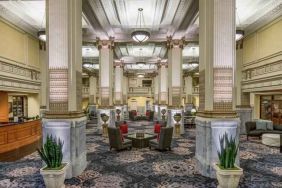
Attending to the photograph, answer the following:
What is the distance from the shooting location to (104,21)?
884 cm

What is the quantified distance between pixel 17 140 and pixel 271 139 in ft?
Answer: 29.2

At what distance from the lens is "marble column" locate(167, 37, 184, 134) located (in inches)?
411

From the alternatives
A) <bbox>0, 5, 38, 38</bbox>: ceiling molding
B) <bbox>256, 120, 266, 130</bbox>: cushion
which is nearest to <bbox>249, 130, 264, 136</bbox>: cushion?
<bbox>256, 120, 266, 130</bbox>: cushion

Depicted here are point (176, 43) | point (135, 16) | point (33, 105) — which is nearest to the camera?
point (135, 16)

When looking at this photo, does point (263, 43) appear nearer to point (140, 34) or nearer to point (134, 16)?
point (140, 34)

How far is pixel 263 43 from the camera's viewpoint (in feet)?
30.2

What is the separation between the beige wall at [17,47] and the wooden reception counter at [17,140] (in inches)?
97.8

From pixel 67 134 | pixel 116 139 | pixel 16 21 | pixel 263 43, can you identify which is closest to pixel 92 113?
pixel 16 21

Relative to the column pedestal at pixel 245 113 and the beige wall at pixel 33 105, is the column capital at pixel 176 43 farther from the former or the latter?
the beige wall at pixel 33 105

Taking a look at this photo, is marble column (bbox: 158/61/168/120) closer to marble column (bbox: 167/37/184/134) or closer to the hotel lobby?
the hotel lobby

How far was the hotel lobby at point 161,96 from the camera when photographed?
468 cm

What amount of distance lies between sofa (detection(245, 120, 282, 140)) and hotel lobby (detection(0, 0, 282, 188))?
45 millimetres

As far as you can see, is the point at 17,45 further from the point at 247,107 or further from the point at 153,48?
the point at 247,107

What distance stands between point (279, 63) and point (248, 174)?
4.96 meters
